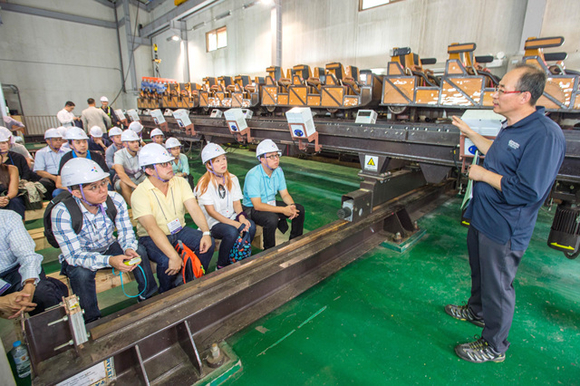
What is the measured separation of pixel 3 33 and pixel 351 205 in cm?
1865

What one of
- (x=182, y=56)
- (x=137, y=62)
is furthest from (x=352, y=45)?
(x=137, y=62)

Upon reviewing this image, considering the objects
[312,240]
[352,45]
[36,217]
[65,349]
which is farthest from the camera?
[352,45]

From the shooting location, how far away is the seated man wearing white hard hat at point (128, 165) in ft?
12.0

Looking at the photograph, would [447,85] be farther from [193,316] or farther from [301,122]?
[193,316]

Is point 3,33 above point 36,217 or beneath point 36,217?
above

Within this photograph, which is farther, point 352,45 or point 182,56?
point 182,56

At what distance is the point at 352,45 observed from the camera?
906 centimetres

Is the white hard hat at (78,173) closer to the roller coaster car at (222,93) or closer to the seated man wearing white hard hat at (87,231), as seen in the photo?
the seated man wearing white hard hat at (87,231)

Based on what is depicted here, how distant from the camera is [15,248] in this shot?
169 cm

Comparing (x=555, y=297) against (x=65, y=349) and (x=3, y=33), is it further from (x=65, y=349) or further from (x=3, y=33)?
(x=3, y=33)

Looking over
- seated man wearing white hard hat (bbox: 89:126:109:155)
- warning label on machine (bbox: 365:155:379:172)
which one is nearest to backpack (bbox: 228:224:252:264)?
warning label on machine (bbox: 365:155:379:172)

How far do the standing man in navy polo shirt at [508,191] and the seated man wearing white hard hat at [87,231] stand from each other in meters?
2.20

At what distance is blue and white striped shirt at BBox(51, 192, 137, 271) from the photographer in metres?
1.79

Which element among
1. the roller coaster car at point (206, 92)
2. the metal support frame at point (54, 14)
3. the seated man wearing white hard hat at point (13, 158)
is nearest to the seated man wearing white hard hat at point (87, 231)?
the seated man wearing white hard hat at point (13, 158)
